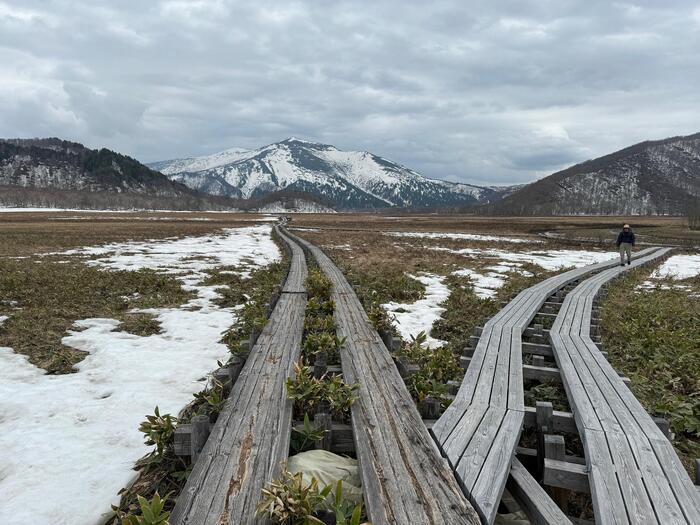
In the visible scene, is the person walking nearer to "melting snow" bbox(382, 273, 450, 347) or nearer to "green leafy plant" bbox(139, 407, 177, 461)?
"melting snow" bbox(382, 273, 450, 347)

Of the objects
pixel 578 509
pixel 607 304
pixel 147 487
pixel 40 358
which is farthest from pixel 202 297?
pixel 607 304

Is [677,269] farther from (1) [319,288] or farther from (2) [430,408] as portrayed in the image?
(2) [430,408]

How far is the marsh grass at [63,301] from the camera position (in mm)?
8516

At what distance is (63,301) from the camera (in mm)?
12203

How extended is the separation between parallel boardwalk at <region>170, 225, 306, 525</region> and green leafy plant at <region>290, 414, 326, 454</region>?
170 mm

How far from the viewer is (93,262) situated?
2056 cm

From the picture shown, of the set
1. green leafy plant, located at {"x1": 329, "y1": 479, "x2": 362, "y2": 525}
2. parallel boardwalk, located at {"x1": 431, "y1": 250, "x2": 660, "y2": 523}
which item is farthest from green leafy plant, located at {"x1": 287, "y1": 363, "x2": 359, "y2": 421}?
green leafy plant, located at {"x1": 329, "y1": 479, "x2": 362, "y2": 525}

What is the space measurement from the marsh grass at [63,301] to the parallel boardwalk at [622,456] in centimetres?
862

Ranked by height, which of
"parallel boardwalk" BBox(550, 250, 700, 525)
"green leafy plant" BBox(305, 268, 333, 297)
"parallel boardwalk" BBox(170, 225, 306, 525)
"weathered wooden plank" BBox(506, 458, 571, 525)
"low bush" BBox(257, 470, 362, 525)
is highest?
"green leafy plant" BBox(305, 268, 333, 297)

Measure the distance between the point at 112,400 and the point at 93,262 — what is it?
681 inches

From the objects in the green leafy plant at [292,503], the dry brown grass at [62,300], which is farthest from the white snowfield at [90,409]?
the green leafy plant at [292,503]

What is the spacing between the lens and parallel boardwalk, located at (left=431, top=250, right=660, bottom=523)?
3.56 m

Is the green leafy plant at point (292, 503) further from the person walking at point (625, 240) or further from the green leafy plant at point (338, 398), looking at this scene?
the person walking at point (625, 240)

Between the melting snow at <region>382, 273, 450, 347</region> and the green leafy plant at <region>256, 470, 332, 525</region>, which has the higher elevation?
the green leafy plant at <region>256, 470, 332, 525</region>
